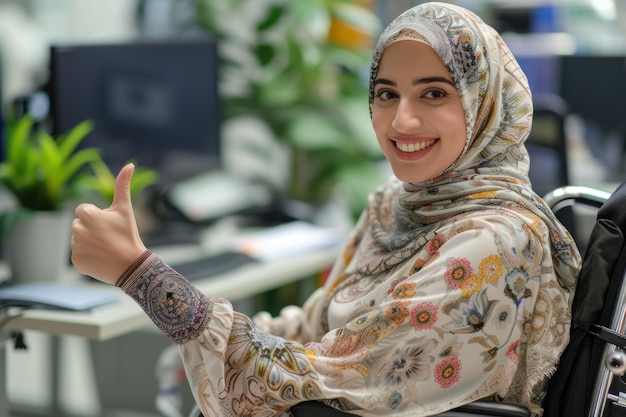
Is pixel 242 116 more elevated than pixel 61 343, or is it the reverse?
→ pixel 242 116

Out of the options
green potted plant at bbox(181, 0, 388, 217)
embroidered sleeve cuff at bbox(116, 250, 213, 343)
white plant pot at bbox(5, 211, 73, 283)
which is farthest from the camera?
green potted plant at bbox(181, 0, 388, 217)

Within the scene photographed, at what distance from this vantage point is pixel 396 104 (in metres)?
1.47

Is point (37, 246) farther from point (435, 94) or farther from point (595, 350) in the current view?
point (595, 350)

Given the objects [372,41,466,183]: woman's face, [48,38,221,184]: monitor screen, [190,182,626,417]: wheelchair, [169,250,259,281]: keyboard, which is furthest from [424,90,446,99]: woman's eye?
[48,38,221,184]: monitor screen

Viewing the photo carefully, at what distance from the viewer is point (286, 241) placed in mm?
2633

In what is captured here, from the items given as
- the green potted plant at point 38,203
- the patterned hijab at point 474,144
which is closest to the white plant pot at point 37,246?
the green potted plant at point 38,203

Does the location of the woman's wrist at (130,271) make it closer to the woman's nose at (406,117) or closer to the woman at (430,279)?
the woman at (430,279)

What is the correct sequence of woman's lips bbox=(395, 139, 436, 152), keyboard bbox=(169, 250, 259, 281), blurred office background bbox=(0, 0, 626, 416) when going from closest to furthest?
woman's lips bbox=(395, 139, 436, 152) < keyboard bbox=(169, 250, 259, 281) < blurred office background bbox=(0, 0, 626, 416)

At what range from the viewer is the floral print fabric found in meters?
1.34

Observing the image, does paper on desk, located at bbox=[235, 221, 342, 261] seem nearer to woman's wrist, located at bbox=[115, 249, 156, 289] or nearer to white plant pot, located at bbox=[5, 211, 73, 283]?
white plant pot, located at bbox=[5, 211, 73, 283]

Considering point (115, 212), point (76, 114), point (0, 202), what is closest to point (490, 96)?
point (115, 212)

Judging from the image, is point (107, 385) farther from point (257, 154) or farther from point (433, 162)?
point (433, 162)

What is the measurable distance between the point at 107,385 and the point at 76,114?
96cm

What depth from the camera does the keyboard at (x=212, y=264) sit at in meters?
2.20
